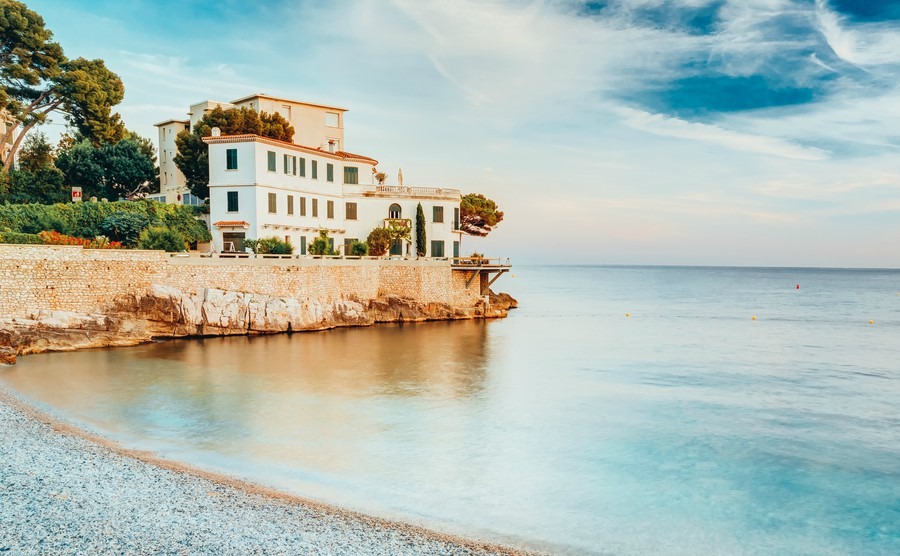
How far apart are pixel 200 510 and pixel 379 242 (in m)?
33.4

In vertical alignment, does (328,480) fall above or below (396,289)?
below

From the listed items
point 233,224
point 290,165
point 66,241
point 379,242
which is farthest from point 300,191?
point 66,241

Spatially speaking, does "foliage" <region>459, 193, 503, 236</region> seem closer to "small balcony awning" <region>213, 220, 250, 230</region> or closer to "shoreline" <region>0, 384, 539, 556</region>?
"small balcony awning" <region>213, 220, 250, 230</region>

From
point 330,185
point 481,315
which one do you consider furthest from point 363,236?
point 481,315

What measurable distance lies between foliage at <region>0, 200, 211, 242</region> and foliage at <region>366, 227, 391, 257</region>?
36.8 feet

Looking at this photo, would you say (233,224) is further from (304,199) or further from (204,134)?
(204,134)

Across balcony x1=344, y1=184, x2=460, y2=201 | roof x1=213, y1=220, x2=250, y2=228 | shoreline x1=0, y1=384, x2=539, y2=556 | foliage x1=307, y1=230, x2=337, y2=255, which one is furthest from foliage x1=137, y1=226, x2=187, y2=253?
shoreline x1=0, y1=384, x2=539, y2=556

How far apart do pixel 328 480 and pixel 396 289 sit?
1112 inches

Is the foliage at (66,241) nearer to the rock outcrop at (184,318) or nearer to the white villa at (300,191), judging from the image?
the rock outcrop at (184,318)

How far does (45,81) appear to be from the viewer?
45312 mm

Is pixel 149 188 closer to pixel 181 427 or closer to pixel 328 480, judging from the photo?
pixel 181 427

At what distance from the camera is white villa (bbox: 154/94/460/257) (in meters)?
36.9

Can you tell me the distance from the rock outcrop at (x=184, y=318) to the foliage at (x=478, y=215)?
16.6 metres

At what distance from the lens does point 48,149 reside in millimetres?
50531
